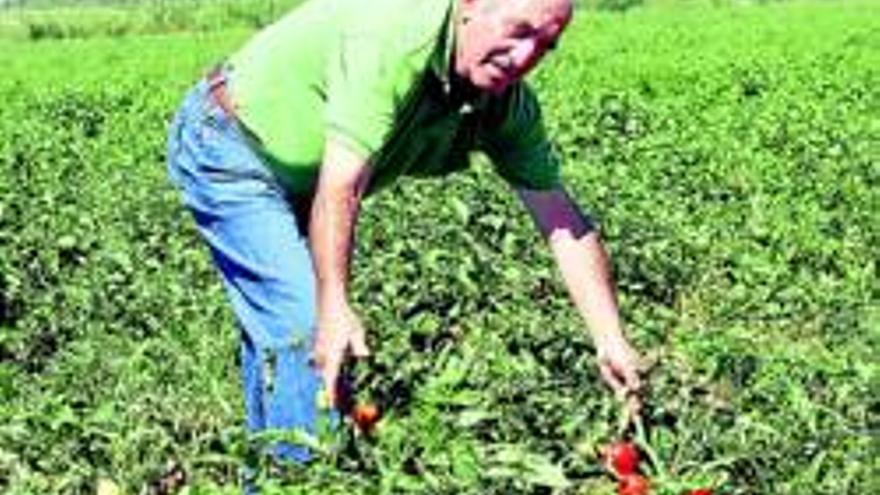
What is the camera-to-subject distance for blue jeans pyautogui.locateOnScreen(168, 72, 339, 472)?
380 centimetres

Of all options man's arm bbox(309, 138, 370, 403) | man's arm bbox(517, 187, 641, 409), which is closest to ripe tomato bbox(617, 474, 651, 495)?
man's arm bbox(309, 138, 370, 403)

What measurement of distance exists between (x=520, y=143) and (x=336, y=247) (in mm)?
587

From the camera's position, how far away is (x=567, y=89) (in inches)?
653

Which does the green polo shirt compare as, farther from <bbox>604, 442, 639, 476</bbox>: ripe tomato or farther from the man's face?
<bbox>604, 442, 639, 476</bbox>: ripe tomato

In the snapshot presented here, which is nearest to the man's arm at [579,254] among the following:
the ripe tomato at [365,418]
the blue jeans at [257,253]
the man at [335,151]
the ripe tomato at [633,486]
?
the man at [335,151]

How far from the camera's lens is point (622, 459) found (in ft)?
10.4

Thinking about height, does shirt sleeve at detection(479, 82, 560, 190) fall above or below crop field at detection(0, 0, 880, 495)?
above

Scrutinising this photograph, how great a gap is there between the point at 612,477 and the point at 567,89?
44.3ft

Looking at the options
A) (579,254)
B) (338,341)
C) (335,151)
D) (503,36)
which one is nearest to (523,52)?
(503,36)

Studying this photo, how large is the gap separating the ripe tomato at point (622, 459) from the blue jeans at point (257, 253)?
69 centimetres

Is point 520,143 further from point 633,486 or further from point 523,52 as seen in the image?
point 633,486

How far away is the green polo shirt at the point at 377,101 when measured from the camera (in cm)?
340

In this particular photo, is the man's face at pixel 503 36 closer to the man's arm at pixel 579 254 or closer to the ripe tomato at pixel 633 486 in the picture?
the man's arm at pixel 579 254

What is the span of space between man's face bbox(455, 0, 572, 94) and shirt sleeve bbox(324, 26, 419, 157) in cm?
12
